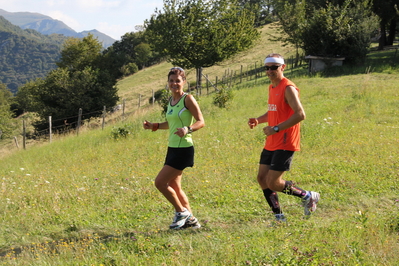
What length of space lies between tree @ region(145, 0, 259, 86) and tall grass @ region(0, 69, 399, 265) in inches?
797

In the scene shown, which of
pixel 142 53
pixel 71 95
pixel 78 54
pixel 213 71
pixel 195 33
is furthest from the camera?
pixel 142 53

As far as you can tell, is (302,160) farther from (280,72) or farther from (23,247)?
(23,247)

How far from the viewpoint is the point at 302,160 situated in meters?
8.18

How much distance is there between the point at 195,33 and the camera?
Result: 1246 inches

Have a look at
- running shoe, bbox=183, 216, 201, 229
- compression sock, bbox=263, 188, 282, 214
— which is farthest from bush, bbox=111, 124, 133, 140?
compression sock, bbox=263, 188, 282, 214

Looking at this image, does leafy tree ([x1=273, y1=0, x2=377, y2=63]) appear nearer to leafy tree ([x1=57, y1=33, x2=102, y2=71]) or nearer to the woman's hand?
the woman's hand

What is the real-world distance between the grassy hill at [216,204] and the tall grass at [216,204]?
20 millimetres

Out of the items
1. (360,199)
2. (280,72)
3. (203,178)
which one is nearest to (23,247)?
(203,178)

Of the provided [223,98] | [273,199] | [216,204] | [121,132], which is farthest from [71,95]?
[273,199]

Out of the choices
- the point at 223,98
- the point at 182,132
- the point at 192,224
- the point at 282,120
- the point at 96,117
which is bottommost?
the point at 96,117

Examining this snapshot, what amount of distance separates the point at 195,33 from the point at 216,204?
27659 millimetres

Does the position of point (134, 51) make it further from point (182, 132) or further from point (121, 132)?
point (182, 132)

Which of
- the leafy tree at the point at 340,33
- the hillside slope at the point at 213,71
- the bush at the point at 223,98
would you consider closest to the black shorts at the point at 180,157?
the bush at the point at 223,98

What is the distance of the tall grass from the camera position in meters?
3.75
